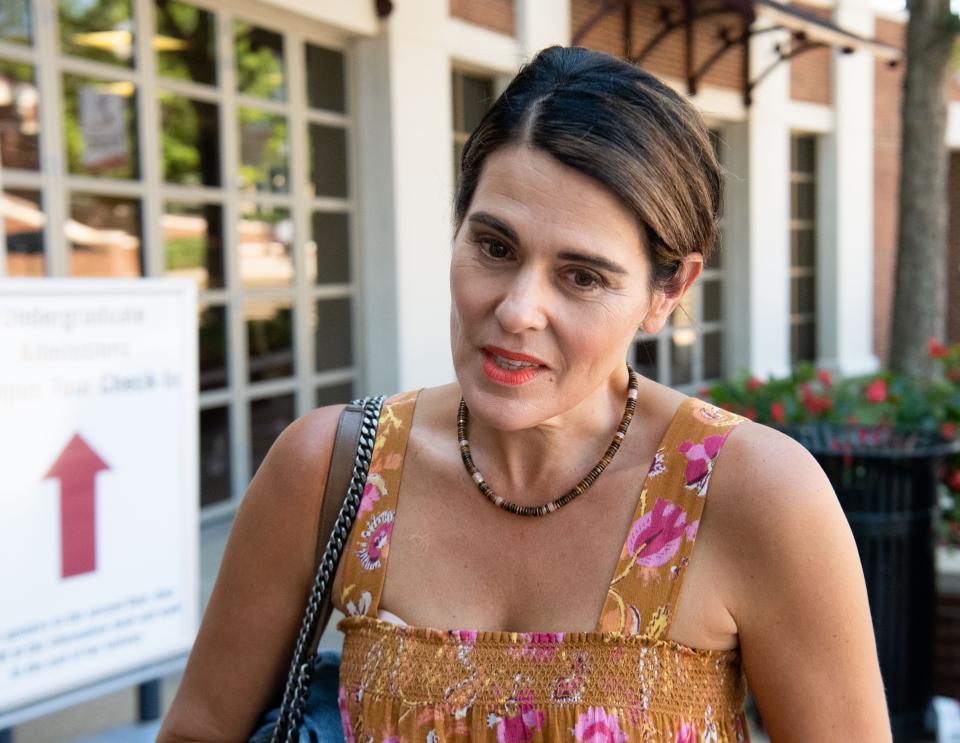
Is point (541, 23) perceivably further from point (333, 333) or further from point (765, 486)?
point (765, 486)

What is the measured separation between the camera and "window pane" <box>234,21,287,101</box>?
6.23 meters

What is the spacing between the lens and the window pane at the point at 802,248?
13023 mm

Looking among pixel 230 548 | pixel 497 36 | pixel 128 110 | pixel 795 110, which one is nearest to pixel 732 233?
pixel 795 110

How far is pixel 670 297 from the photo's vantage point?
171 cm

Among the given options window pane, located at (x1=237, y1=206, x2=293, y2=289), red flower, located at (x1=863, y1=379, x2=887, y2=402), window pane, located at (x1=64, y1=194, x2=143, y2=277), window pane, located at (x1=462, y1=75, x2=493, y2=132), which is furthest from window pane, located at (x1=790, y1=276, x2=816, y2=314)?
window pane, located at (x1=64, y1=194, x2=143, y2=277)

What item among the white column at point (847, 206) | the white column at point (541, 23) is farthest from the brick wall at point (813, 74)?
the white column at point (541, 23)

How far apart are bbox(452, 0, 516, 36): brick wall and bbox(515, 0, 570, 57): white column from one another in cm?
7

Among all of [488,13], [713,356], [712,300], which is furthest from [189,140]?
[713,356]

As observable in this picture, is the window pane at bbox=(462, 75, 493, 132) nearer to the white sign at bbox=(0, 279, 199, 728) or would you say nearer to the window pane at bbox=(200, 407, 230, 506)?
the window pane at bbox=(200, 407, 230, 506)

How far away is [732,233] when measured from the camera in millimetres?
11789

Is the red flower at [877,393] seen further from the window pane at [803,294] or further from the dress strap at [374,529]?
the window pane at [803,294]

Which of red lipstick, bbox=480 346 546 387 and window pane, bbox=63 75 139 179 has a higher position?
window pane, bbox=63 75 139 179

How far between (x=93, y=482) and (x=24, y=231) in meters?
2.59

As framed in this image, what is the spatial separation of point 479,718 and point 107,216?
4.42 meters
